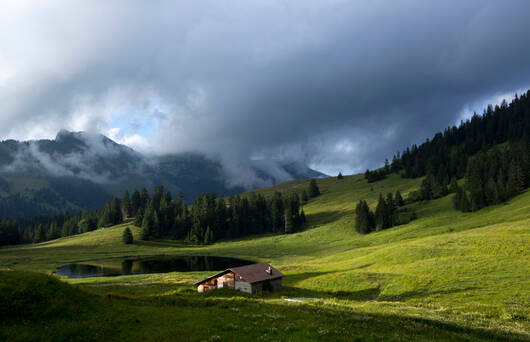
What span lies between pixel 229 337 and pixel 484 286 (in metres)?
36.7

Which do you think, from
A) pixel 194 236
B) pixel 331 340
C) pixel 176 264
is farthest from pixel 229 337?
pixel 194 236

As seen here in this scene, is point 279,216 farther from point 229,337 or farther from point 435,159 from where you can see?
point 229,337

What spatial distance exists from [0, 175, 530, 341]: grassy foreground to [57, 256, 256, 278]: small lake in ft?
26.9

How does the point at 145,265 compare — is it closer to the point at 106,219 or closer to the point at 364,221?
the point at 364,221

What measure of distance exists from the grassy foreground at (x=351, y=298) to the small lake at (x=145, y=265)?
8.19m

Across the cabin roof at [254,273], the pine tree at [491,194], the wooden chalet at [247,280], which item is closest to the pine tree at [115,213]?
the wooden chalet at [247,280]

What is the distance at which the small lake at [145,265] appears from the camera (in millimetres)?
84812

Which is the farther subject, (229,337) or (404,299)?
(404,299)

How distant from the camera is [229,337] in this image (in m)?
16.6

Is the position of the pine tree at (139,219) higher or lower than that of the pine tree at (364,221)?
higher

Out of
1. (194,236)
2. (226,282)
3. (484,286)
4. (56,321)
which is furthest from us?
(194,236)

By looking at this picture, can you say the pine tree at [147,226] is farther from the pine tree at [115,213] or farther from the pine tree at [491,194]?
the pine tree at [491,194]

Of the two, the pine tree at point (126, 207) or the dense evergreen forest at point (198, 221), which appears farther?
the pine tree at point (126, 207)

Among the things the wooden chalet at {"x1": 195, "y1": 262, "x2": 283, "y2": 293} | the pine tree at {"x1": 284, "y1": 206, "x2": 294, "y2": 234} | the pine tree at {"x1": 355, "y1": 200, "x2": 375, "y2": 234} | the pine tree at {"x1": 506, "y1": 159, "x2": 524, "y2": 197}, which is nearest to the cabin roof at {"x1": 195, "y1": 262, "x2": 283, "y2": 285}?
the wooden chalet at {"x1": 195, "y1": 262, "x2": 283, "y2": 293}
